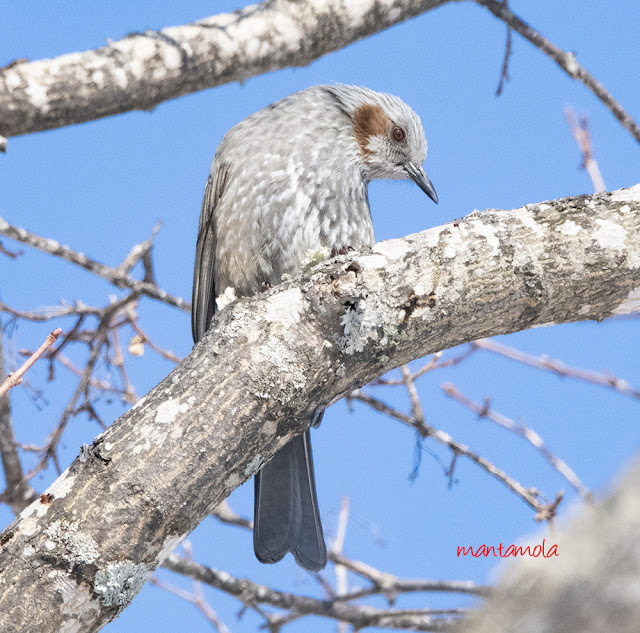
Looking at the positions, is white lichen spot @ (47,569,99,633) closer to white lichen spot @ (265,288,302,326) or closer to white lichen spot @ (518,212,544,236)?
white lichen spot @ (265,288,302,326)

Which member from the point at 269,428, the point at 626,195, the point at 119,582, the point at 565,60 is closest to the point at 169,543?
the point at 119,582

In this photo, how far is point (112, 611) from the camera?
191 cm

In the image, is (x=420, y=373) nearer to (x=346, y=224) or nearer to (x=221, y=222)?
(x=346, y=224)

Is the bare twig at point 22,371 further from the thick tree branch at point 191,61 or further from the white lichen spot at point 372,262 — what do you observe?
the thick tree branch at point 191,61

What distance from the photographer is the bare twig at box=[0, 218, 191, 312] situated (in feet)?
10.2

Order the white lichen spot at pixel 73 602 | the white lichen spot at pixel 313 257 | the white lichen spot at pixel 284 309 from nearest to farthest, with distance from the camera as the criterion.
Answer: the white lichen spot at pixel 73 602
the white lichen spot at pixel 284 309
the white lichen spot at pixel 313 257

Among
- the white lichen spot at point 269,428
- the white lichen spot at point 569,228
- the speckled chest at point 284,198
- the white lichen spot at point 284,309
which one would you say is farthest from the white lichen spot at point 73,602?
the white lichen spot at point 569,228

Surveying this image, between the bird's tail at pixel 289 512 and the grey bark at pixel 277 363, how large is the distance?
68cm

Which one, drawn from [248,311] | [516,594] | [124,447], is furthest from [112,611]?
[516,594]

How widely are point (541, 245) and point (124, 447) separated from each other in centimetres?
135

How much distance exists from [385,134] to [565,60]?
896 mm

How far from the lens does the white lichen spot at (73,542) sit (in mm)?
1867

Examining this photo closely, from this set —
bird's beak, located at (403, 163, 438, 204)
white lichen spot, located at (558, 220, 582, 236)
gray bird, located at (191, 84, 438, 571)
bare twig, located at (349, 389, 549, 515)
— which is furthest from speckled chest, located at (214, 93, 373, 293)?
white lichen spot, located at (558, 220, 582, 236)

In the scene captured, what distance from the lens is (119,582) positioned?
6.17 feet
